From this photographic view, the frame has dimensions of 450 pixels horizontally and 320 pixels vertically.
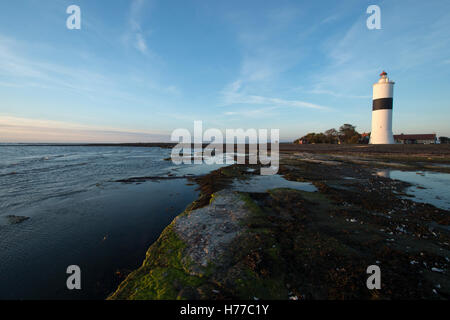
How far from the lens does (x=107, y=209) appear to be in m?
11.5

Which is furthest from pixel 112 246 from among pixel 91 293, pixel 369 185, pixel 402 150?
pixel 402 150

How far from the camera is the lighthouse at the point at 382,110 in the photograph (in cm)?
5612

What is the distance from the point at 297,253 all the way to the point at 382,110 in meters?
72.8

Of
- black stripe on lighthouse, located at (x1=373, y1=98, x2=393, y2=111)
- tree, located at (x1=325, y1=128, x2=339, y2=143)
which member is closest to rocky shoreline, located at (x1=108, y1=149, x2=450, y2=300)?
black stripe on lighthouse, located at (x1=373, y1=98, x2=393, y2=111)

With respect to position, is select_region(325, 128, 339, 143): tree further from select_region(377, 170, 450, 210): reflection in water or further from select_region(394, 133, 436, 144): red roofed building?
select_region(377, 170, 450, 210): reflection in water

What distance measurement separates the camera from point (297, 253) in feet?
20.9

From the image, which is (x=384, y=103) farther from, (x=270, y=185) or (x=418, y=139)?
(x=270, y=185)

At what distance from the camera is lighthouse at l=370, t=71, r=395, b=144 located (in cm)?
5612

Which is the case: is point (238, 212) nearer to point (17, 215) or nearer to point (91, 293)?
point (91, 293)

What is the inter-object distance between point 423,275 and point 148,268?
8625mm

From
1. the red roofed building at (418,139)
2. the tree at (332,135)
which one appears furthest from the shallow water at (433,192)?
the red roofed building at (418,139)

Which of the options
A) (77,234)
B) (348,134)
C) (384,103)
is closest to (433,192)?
(77,234)

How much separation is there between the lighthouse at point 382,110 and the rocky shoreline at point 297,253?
62.8m
